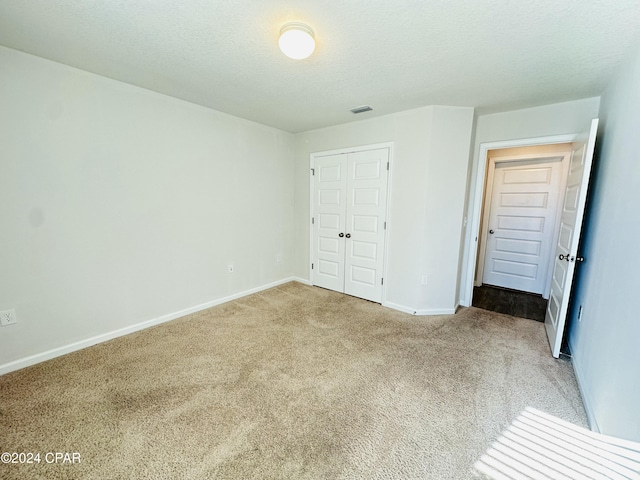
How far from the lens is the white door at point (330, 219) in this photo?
3703 millimetres

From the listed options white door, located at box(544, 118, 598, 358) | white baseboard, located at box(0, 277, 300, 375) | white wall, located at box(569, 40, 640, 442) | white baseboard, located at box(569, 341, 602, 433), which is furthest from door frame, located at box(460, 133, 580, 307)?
white baseboard, located at box(0, 277, 300, 375)

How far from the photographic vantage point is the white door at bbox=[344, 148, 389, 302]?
10.9 feet

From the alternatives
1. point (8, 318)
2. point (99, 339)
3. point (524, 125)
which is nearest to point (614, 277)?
point (524, 125)

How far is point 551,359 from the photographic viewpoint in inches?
89.4

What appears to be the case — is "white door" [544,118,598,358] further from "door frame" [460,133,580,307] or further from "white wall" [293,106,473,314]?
"white wall" [293,106,473,314]

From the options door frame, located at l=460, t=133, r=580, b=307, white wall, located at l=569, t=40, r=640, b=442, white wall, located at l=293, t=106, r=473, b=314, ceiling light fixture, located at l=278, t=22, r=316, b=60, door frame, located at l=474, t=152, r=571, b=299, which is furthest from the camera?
door frame, located at l=474, t=152, r=571, b=299

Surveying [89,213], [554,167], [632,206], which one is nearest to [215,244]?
[89,213]

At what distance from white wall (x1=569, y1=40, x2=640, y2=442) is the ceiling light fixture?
2.06 m

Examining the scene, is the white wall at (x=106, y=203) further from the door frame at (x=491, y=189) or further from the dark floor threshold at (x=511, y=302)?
the door frame at (x=491, y=189)

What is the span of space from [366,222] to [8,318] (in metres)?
3.50

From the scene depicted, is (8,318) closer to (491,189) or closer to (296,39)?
(296,39)

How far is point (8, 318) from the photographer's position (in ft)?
6.52

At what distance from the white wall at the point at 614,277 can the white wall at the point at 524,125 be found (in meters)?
0.32

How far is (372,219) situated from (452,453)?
250cm
